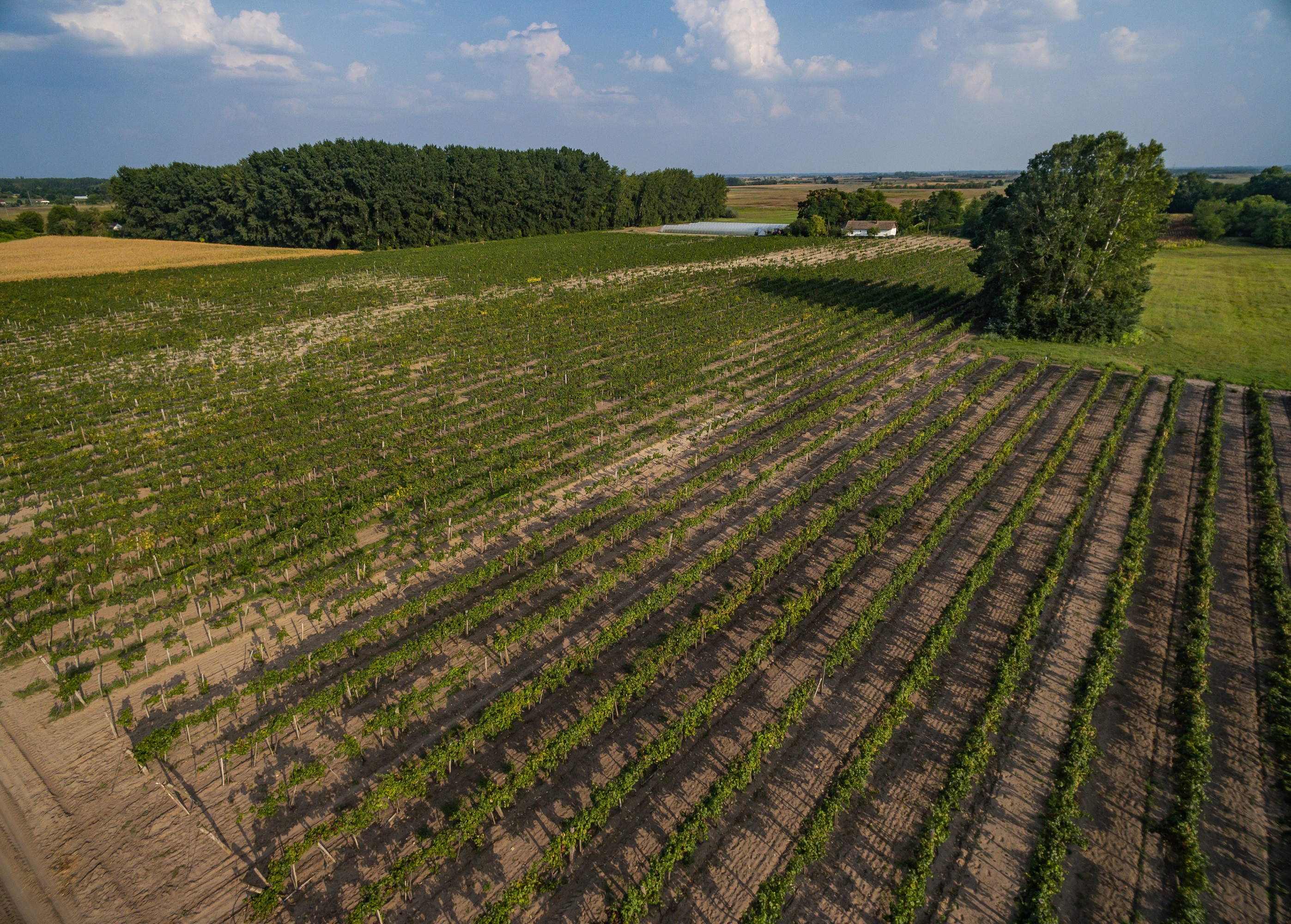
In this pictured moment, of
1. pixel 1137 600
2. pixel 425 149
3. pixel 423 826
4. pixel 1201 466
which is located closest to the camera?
pixel 423 826

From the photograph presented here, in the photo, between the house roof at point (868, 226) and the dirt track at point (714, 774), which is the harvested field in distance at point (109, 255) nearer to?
the dirt track at point (714, 774)

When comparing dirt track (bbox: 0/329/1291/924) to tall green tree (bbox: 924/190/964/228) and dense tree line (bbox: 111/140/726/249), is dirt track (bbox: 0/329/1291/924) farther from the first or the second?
tall green tree (bbox: 924/190/964/228)

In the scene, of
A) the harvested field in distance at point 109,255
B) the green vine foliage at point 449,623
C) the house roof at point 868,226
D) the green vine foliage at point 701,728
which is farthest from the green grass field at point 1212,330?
Answer: the harvested field in distance at point 109,255

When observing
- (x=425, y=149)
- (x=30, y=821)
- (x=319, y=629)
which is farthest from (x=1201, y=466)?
(x=425, y=149)

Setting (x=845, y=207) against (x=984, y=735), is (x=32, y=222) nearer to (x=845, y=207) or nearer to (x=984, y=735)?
(x=845, y=207)

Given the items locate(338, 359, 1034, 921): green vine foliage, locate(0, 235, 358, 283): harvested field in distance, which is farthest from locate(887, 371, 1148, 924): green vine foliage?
locate(0, 235, 358, 283): harvested field in distance

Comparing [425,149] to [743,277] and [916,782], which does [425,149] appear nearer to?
[743,277]
